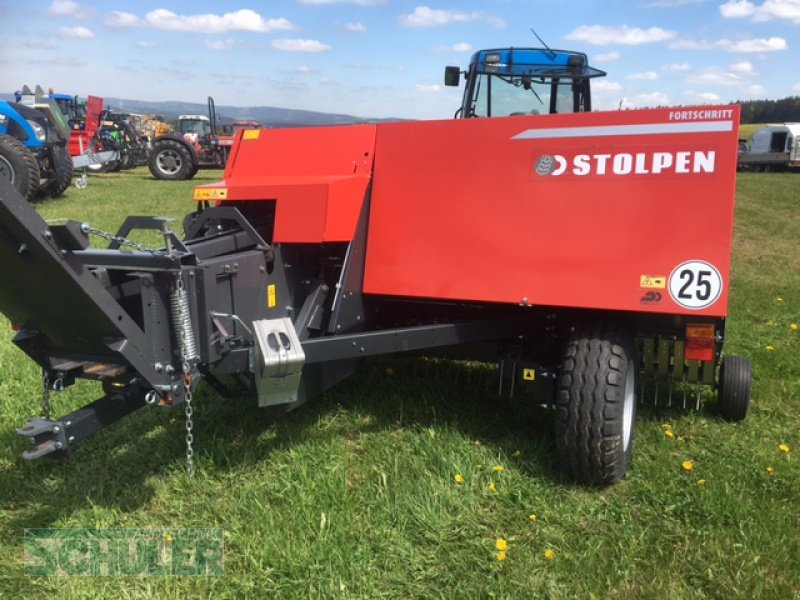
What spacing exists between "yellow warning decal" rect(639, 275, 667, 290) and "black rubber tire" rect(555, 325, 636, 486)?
27 cm

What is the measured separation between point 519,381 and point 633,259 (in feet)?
2.53

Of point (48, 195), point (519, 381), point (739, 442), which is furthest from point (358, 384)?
point (48, 195)

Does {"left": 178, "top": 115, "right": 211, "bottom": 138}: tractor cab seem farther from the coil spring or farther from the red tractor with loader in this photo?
the coil spring

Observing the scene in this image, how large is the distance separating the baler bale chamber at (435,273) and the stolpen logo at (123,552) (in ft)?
1.75

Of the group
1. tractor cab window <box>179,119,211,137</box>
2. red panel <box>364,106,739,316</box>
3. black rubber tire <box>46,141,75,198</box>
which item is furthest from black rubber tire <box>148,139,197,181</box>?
red panel <box>364,106,739,316</box>

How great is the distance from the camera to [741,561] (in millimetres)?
2471

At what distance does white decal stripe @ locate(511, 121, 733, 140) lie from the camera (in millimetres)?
2656

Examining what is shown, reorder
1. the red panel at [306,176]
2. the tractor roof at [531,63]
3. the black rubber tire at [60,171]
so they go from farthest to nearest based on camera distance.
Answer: the black rubber tire at [60,171] < the tractor roof at [531,63] < the red panel at [306,176]

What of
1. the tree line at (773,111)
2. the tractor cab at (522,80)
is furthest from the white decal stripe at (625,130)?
the tree line at (773,111)

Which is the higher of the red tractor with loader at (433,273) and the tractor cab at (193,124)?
the tractor cab at (193,124)

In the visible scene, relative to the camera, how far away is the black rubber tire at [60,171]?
12.5 meters

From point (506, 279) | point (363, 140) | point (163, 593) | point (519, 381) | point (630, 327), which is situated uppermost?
point (363, 140)

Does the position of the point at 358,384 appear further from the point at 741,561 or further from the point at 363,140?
the point at 741,561

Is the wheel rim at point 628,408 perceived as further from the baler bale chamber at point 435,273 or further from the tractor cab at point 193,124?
the tractor cab at point 193,124
